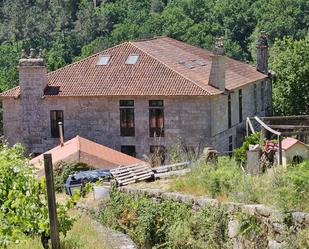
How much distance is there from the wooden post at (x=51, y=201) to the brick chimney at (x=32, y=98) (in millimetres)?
23905

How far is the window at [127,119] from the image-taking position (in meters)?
33.0

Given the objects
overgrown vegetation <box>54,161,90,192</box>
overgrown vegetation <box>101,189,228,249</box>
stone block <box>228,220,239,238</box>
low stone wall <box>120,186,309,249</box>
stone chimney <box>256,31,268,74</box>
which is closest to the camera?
low stone wall <box>120,186,309,249</box>

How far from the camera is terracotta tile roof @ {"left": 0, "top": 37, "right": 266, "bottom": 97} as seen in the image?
32219mm

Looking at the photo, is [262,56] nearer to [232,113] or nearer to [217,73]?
[232,113]

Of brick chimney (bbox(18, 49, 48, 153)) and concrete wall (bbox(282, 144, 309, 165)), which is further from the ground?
concrete wall (bbox(282, 144, 309, 165))

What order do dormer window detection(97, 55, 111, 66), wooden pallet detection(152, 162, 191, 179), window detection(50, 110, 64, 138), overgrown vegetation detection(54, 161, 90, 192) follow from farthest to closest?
dormer window detection(97, 55, 111, 66) < window detection(50, 110, 64, 138) < overgrown vegetation detection(54, 161, 90, 192) < wooden pallet detection(152, 162, 191, 179)

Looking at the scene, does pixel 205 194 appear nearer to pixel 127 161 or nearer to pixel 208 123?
pixel 127 161

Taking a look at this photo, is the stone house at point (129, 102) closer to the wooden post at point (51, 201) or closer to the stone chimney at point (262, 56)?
the stone chimney at point (262, 56)

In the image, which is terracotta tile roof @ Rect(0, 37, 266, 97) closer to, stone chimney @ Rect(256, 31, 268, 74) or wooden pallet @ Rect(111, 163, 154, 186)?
stone chimney @ Rect(256, 31, 268, 74)

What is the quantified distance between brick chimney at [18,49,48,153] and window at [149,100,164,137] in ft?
15.6

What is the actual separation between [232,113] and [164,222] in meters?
20.4

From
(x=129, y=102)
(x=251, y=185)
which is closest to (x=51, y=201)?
(x=251, y=185)

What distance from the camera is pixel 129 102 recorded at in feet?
108

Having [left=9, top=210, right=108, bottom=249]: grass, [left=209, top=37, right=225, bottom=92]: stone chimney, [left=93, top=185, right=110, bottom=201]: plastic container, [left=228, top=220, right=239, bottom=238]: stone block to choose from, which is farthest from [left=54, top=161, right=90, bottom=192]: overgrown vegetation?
[left=9, top=210, right=108, bottom=249]: grass
